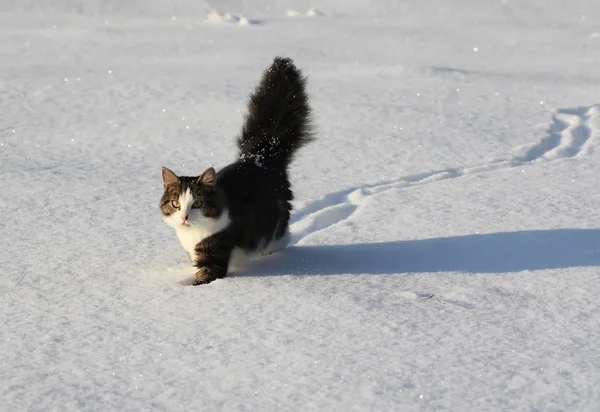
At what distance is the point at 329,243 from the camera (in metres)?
4.02

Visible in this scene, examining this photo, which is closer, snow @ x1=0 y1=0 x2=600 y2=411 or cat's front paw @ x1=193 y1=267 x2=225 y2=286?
snow @ x1=0 y1=0 x2=600 y2=411

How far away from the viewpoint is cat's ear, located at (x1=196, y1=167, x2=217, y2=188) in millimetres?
3434

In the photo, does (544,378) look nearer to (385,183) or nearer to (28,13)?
(385,183)

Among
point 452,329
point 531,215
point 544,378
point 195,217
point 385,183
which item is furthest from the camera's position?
point 385,183

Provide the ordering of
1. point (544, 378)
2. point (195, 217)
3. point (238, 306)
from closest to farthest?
point (544, 378), point (238, 306), point (195, 217)

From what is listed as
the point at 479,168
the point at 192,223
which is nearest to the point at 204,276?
the point at 192,223

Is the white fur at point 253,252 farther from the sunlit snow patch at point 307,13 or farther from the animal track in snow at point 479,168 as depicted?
the sunlit snow patch at point 307,13

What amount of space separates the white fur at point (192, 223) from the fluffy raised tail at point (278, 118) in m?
0.68

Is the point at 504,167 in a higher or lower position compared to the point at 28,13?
lower

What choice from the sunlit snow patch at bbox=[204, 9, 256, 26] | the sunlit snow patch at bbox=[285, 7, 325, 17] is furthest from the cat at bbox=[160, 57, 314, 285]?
the sunlit snow patch at bbox=[285, 7, 325, 17]

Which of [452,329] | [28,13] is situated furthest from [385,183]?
[28,13]

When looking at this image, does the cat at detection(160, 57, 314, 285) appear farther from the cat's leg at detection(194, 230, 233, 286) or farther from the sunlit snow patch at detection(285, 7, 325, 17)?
the sunlit snow patch at detection(285, 7, 325, 17)

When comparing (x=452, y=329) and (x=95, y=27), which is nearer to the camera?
(x=452, y=329)

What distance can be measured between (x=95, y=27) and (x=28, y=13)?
3.83ft
